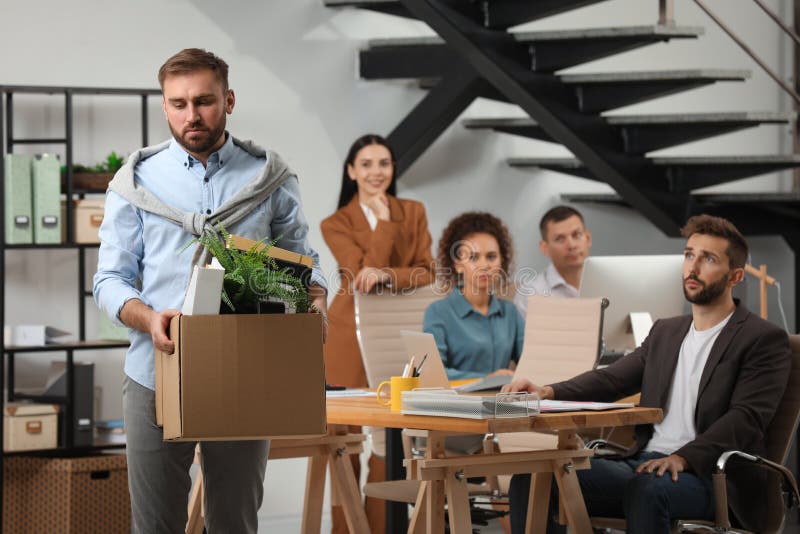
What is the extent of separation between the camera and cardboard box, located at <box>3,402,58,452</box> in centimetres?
446

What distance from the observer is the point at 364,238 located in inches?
184

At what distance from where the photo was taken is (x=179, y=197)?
2.21 m

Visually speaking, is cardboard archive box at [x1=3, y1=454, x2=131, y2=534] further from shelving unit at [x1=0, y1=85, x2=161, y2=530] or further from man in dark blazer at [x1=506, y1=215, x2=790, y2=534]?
man in dark blazer at [x1=506, y1=215, x2=790, y2=534]

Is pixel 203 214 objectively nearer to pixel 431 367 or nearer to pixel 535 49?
pixel 431 367

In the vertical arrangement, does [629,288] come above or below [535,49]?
below

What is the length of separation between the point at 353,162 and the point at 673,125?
59.2 inches

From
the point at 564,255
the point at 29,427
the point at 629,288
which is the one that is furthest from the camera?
the point at 564,255

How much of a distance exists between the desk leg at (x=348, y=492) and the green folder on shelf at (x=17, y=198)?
1.75 metres

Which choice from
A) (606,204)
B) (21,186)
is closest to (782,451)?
(21,186)

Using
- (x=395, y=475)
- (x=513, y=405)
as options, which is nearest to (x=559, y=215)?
(x=395, y=475)

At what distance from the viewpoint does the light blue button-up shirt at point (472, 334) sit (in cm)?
410

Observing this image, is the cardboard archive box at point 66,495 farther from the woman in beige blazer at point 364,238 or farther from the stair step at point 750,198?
the stair step at point 750,198

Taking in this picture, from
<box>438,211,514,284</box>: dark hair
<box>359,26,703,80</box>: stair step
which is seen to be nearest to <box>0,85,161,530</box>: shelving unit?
<box>359,26,703,80</box>: stair step

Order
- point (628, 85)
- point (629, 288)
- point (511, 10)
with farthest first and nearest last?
point (628, 85)
point (511, 10)
point (629, 288)
